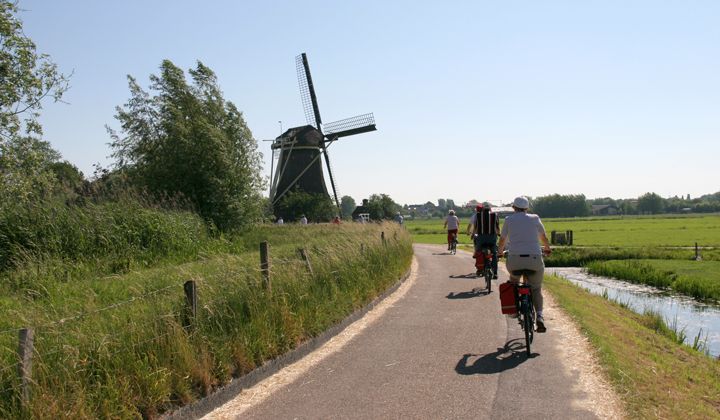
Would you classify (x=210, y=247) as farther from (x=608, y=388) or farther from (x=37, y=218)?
(x=608, y=388)

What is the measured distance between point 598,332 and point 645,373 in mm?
2138

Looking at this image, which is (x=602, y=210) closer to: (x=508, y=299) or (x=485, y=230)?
(x=485, y=230)

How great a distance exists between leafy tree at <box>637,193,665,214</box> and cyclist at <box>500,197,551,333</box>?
205 metres

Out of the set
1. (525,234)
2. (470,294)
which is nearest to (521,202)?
(525,234)

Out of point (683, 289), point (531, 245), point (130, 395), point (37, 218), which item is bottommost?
point (683, 289)

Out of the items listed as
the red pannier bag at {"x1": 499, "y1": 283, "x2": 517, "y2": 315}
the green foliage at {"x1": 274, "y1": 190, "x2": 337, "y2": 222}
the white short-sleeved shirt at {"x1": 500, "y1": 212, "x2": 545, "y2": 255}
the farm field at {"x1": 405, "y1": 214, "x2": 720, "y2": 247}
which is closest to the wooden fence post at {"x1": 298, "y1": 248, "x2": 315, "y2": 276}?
the red pannier bag at {"x1": 499, "y1": 283, "x2": 517, "y2": 315}

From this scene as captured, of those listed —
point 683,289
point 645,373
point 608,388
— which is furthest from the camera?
point 683,289

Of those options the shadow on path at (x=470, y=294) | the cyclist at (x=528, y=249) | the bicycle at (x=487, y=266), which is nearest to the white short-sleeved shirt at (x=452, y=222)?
the bicycle at (x=487, y=266)

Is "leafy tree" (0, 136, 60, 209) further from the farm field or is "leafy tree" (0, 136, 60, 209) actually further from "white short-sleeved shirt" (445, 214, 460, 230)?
the farm field

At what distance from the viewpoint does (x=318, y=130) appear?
51.8 meters

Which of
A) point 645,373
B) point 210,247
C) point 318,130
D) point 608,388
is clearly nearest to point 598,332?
point 645,373

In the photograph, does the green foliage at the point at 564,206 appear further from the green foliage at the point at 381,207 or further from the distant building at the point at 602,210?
the green foliage at the point at 381,207

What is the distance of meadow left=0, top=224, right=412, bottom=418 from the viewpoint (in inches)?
211

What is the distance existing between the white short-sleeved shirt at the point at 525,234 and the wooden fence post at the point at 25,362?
5817mm
